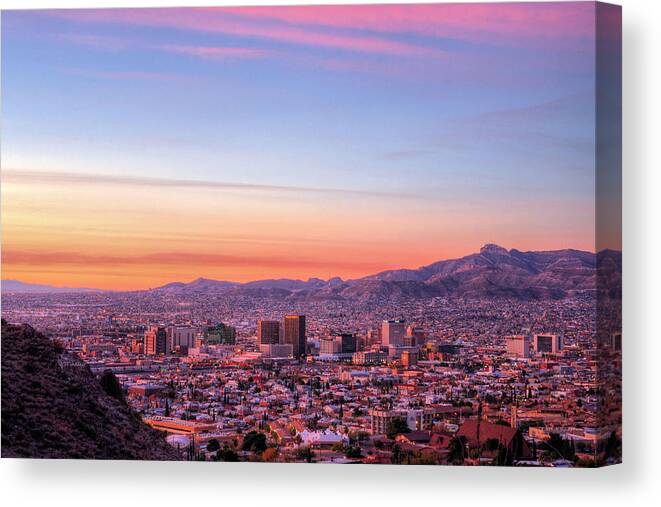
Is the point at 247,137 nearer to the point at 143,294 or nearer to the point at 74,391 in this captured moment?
the point at 143,294

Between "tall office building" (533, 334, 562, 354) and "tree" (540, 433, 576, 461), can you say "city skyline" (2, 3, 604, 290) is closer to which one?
"tall office building" (533, 334, 562, 354)

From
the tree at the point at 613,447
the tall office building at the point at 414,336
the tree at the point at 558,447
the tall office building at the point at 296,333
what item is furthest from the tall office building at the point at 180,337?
the tree at the point at 613,447

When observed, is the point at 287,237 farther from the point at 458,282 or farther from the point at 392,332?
the point at 458,282

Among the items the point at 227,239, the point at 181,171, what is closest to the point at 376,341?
the point at 227,239

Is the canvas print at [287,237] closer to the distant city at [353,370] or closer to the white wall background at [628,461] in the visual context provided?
the distant city at [353,370]

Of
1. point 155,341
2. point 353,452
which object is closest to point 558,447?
point 353,452
